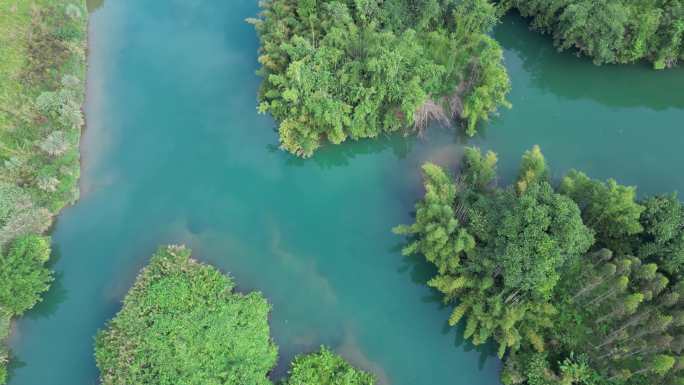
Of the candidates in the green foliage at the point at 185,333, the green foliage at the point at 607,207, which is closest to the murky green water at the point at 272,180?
the green foliage at the point at 185,333

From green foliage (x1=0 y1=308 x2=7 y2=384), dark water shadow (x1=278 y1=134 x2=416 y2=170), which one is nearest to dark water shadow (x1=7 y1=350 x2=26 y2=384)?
green foliage (x1=0 y1=308 x2=7 y2=384)

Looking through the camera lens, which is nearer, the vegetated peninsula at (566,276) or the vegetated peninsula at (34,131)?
the vegetated peninsula at (566,276)

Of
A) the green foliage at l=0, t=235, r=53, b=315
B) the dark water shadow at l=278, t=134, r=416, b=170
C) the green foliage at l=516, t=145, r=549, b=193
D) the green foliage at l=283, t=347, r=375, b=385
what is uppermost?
the dark water shadow at l=278, t=134, r=416, b=170

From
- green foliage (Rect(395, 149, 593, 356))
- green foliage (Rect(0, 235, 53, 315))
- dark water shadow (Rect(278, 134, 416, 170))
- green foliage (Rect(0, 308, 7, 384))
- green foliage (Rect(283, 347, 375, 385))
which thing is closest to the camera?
green foliage (Rect(395, 149, 593, 356))

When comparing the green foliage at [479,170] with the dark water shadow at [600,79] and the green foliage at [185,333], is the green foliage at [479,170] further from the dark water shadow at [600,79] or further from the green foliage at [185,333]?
the green foliage at [185,333]

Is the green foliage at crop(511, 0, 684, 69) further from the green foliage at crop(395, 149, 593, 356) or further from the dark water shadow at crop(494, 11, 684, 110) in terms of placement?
the green foliage at crop(395, 149, 593, 356)

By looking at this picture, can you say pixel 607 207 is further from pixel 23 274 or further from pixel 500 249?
pixel 23 274
